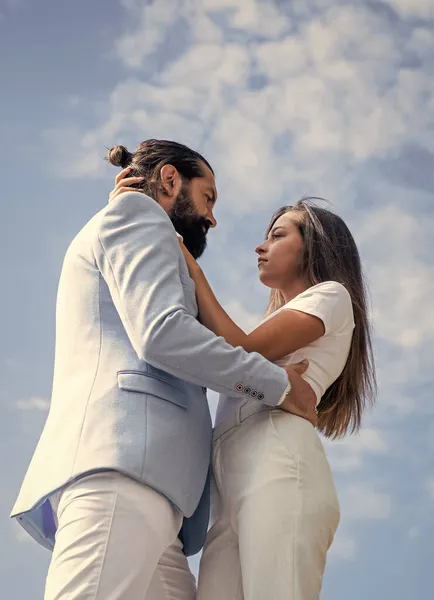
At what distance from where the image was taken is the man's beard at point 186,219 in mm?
2570

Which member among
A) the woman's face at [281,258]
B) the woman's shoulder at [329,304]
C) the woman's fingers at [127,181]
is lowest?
the woman's shoulder at [329,304]

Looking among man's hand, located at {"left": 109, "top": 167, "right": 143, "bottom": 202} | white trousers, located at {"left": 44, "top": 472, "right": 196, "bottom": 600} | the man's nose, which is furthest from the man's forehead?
white trousers, located at {"left": 44, "top": 472, "right": 196, "bottom": 600}

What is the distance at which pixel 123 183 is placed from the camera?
2.47 m

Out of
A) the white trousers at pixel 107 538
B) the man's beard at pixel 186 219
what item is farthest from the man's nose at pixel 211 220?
the white trousers at pixel 107 538

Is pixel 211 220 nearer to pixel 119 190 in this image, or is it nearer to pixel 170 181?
pixel 170 181

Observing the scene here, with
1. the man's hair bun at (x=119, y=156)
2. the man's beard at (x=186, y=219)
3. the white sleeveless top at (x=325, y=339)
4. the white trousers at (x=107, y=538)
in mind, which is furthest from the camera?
the man's hair bun at (x=119, y=156)

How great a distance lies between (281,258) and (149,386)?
2.96 feet

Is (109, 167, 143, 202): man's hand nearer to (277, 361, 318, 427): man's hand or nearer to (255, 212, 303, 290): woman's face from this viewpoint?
(255, 212, 303, 290): woman's face

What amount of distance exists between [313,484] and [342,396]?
588 mm

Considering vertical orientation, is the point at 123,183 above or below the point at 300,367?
above

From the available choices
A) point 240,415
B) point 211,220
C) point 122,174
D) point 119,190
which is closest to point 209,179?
point 211,220

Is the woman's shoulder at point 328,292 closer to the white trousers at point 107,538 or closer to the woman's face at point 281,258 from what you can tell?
the woman's face at point 281,258

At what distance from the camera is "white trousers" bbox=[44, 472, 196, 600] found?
5.90ft

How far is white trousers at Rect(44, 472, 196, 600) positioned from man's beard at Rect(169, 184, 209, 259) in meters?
0.88
